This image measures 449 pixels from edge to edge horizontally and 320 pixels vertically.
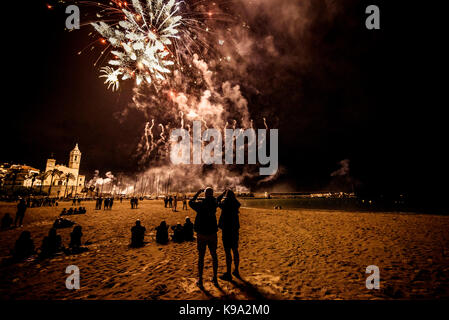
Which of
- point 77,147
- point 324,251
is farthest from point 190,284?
point 77,147

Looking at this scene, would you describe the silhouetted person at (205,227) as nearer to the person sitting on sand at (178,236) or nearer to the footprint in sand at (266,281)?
the footprint in sand at (266,281)

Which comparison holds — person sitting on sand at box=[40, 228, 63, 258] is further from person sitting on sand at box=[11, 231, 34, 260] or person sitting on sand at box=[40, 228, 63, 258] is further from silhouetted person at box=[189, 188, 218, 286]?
silhouetted person at box=[189, 188, 218, 286]

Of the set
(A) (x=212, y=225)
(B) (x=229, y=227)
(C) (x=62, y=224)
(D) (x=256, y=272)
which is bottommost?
(C) (x=62, y=224)

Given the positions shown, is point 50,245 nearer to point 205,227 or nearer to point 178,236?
point 178,236

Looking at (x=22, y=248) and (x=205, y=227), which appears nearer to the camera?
(x=205, y=227)

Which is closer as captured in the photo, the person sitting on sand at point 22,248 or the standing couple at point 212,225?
the standing couple at point 212,225

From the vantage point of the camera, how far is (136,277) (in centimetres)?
539

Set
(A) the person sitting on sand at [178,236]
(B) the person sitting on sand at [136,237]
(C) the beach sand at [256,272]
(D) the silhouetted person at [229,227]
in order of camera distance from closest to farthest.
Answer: (C) the beach sand at [256,272] → (D) the silhouetted person at [229,227] → (B) the person sitting on sand at [136,237] → (A) the person sitting on sand at [178,236]

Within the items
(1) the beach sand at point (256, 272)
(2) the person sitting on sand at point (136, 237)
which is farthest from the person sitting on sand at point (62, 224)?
(2) the person sitting on sand at point (136, 237)

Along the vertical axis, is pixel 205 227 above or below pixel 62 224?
above

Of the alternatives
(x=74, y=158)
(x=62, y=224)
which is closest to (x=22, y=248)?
(x=62, y=224)

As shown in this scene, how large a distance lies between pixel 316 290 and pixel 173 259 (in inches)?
199
